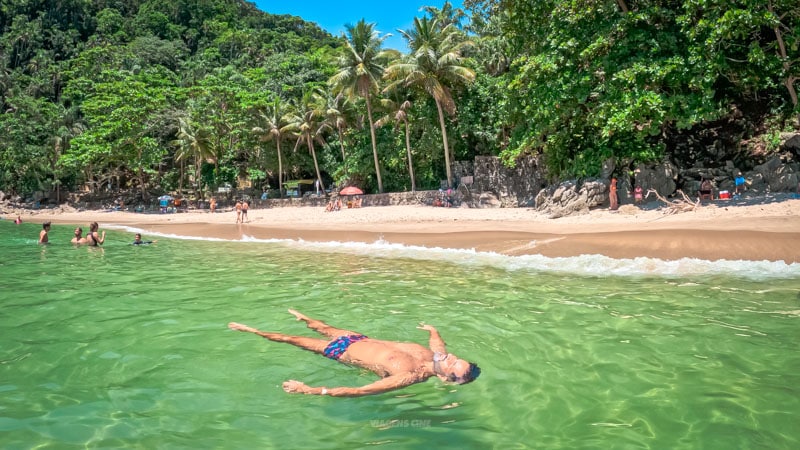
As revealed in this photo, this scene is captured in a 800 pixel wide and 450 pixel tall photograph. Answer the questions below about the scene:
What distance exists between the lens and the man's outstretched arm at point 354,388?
13.3ft

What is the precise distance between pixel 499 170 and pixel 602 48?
9531mm

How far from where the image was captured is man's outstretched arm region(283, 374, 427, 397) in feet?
13.3

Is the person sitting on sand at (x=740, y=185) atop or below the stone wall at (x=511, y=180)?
below

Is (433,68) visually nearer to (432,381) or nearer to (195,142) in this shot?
(195,142)

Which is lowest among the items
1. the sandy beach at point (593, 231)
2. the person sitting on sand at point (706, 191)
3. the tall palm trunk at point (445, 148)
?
the sandy beach at point (593, 231)

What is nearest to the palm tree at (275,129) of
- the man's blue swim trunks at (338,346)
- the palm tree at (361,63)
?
the palm tree at (361,63)

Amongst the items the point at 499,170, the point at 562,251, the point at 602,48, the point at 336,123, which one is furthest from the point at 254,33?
the point at 562,251

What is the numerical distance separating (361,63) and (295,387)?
30311 millimetres

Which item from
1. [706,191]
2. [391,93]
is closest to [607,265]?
[706,191]

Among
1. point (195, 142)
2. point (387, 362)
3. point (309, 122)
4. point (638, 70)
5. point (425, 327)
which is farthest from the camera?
point (195, 142)

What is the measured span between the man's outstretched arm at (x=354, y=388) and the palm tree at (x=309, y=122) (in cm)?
3541

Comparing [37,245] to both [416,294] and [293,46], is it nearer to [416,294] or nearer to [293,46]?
[416,294]

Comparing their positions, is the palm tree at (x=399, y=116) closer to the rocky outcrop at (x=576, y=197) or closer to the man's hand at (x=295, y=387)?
the rocky outcrop at (x=576, y=197)

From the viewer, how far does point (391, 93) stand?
114 ft
